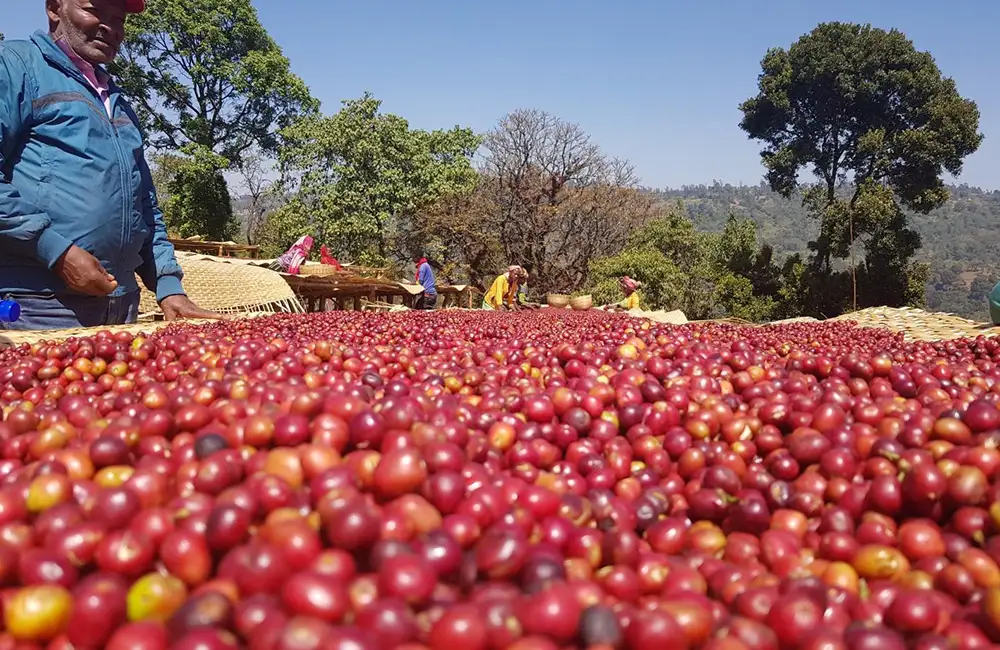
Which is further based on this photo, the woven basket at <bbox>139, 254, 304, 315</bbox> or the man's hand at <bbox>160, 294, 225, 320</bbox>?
the woven basket at <bbox>139, 254, 304, 315</bbox>

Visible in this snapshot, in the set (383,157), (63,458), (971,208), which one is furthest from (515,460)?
(971,208)

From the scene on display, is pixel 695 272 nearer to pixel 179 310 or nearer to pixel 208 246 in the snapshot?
pixel 208 246

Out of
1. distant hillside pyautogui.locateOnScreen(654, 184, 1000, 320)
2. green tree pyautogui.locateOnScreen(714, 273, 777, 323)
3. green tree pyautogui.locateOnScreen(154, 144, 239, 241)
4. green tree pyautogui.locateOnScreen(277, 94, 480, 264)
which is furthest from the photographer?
distant hillside pyautogui.locateOnScreen(654, 184, 1000, 320)

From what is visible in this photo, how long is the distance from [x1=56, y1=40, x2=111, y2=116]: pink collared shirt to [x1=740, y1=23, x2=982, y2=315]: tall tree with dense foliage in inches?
1036

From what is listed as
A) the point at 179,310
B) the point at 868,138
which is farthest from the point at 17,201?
the point at 868,138

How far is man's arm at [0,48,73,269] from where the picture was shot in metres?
4.40

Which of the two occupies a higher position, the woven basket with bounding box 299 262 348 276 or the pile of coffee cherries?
the woven basket with bounding box 299 262 348 276

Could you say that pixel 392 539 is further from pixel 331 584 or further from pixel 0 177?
pixel 0 177

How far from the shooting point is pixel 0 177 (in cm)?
446

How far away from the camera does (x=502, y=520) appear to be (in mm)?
1574

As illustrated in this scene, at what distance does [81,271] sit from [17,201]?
598mm

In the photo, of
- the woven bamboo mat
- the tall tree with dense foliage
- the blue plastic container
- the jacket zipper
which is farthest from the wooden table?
the tall tree with dense foliage

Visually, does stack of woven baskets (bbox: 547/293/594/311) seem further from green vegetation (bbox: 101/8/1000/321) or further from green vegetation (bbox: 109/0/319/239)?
green vegetation (bbox: 109/0/319/239)

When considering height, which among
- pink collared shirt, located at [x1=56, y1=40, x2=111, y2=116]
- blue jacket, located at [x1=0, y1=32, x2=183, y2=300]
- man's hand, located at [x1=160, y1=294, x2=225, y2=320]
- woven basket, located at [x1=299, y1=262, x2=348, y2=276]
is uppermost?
pink collared shirt, located at [x1=56, y1=40, x2=111, y2=116]
